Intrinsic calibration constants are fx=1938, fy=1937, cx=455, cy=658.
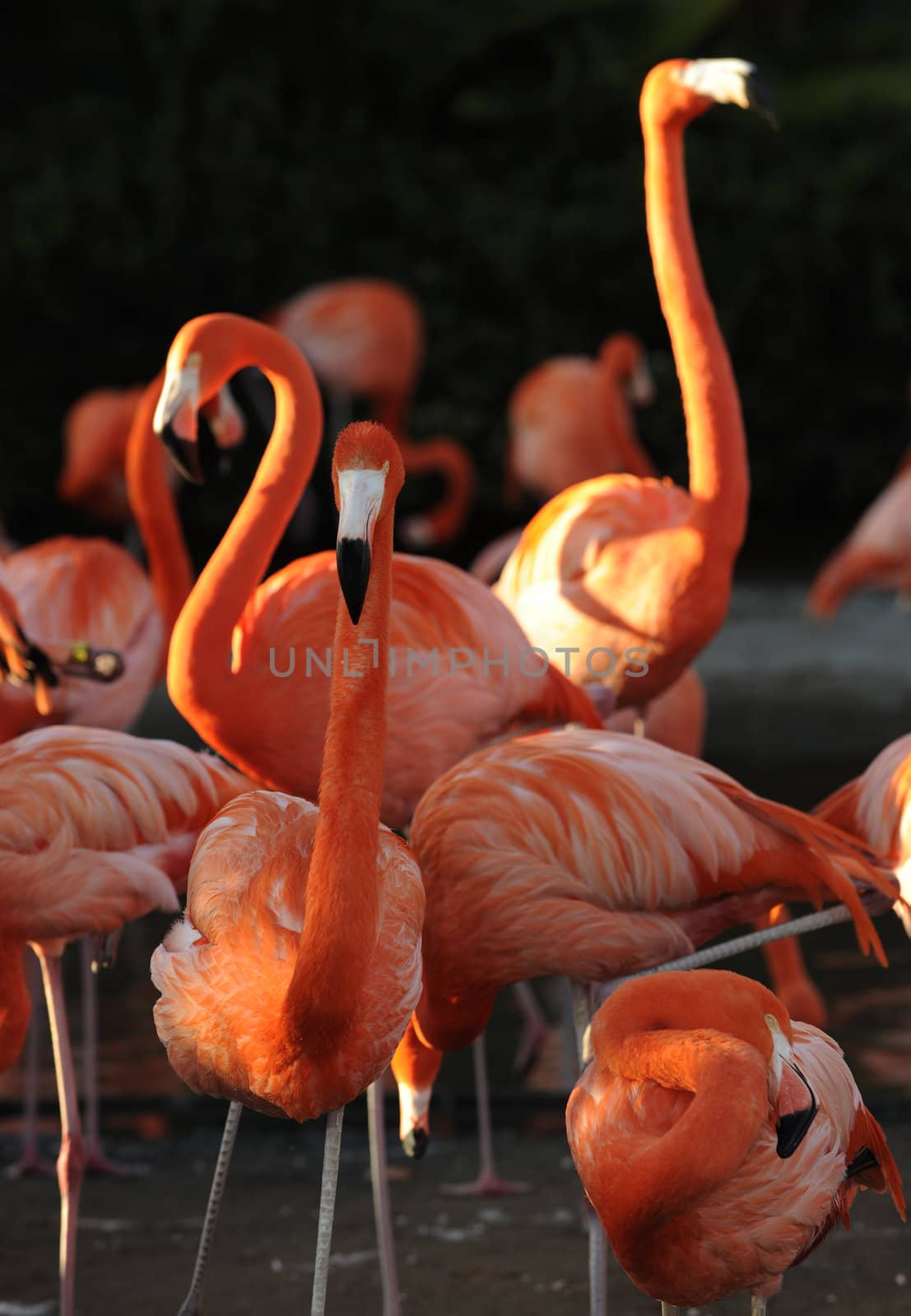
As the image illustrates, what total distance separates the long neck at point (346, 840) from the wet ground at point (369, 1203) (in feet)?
3.20

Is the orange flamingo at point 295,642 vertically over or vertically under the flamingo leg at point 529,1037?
over

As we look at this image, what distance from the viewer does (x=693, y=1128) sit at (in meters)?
2.14

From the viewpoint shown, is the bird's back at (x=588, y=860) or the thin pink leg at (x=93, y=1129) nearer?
the bird's back at (x=588, y=860)

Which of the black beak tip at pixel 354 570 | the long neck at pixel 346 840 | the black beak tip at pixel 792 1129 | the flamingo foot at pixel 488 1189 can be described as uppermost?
the black beak tip at pixel 354 570

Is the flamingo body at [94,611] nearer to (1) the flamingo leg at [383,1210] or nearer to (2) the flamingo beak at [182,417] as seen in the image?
(2) the flamingo beak at [182,417]

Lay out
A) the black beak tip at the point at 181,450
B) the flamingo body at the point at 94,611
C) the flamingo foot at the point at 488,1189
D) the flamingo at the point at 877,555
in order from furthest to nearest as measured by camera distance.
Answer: the flamingo at the point at 877,555, the flamingo body at the point at 94,611, the flamingo foot at the point at 488,1189, the black beak tip at the point at 181,450

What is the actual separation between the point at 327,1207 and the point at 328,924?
49cm

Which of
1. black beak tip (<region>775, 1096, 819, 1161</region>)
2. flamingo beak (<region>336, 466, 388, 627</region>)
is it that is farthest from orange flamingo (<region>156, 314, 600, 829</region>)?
black beak tip (<region>775, 1096, 819, 1161</region>)

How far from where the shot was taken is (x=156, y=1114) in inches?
159

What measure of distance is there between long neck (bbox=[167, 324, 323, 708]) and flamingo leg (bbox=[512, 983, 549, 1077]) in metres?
1.29

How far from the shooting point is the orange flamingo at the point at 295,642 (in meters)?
3.36

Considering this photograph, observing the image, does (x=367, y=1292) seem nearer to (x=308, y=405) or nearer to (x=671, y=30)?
(x=308, y=405)

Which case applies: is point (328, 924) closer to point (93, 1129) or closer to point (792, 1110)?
point (792, 1110)

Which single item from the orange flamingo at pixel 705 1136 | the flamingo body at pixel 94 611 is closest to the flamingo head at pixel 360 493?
Result: the orange flamingo at pixel 705 1136
